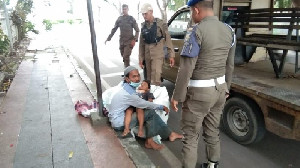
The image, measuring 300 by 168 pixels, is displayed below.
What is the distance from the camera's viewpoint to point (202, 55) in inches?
90.8

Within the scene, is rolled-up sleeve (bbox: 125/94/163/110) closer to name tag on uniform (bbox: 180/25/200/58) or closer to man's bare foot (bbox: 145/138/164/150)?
man's bare foot (bbox: 145/138/164/150)

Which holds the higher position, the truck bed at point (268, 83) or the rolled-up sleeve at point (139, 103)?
the truck bed at point (268, 83)

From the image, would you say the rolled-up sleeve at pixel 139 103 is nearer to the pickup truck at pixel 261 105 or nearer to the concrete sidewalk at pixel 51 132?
the concrete sidewalk at pixel 51 132

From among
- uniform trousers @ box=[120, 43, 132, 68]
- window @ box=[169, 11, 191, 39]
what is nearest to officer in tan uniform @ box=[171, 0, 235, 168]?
window @ box=[169, 11, 191, 39]

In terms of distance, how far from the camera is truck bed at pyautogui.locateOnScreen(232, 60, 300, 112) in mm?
2815

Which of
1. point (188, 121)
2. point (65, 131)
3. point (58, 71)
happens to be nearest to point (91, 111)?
point (65, 131)

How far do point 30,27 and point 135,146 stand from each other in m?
16.0

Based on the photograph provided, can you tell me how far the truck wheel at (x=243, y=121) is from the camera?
3182mm

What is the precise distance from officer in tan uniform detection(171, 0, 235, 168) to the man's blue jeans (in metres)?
0.78

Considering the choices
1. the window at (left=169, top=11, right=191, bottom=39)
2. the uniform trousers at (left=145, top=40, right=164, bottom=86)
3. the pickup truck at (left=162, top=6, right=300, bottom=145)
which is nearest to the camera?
the pickup truck at (left=162, top=6, right=300, bottom=145)

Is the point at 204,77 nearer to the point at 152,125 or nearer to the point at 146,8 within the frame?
the point at 152,125

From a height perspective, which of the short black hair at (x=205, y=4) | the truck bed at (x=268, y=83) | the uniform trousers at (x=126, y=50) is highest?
the short black hair at (x=205, y=4)

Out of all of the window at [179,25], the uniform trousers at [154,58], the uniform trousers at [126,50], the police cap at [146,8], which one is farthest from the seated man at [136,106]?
the uniform trousers at [126,50]

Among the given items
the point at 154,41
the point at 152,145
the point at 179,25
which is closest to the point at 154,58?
the point at 154,41
